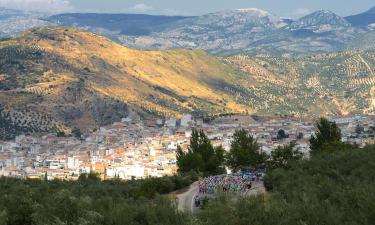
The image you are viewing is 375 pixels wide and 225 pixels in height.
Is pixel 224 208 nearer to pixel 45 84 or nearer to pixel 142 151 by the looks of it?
pixel 142 151

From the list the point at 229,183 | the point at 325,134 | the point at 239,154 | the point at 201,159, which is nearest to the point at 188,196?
the point at 229,183

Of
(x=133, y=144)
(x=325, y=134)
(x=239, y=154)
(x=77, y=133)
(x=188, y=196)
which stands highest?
(x=325, y=134)

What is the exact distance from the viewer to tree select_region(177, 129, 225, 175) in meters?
51.5

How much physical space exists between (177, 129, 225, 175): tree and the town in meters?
36.3

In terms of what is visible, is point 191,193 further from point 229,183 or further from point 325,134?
point 325,134

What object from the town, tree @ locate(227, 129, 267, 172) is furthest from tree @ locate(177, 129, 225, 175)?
the town

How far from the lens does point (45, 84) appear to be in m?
190

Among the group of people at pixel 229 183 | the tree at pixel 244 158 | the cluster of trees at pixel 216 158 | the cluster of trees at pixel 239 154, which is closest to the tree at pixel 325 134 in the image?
the cluster of trees at pixel 239 154

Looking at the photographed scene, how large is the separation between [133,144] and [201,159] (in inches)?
3870

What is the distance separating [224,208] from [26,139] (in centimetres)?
14573

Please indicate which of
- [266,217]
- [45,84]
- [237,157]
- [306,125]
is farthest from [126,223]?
[45,84]

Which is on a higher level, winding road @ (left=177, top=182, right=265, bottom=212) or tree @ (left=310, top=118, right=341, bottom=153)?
tree @ (left=310, top=118, right=341, bottom=153)

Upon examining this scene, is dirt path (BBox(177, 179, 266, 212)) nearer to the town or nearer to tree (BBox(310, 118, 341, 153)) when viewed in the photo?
tree (BBox(310, 118, 341, 153))

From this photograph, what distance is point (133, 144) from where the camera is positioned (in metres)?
149
